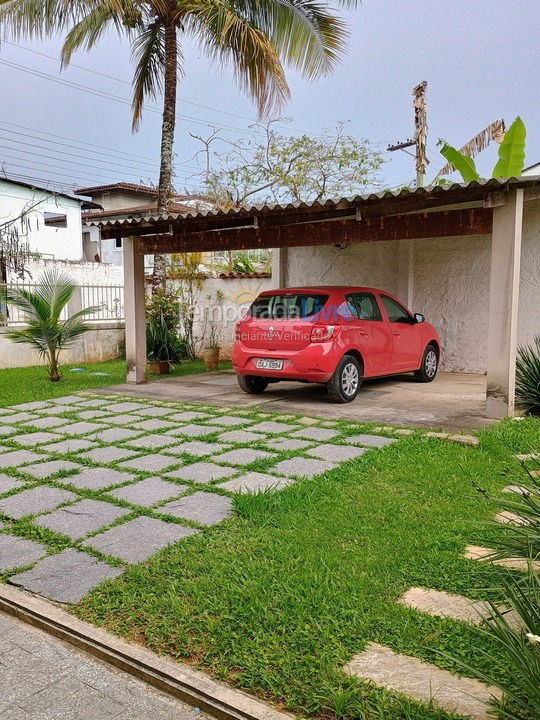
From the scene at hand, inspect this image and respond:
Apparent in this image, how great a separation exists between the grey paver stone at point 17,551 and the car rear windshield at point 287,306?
5157 millimetres

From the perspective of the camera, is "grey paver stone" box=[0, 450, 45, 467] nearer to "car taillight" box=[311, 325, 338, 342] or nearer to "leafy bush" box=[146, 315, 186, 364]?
"car taillight" box=[311, 325, 338, 342]

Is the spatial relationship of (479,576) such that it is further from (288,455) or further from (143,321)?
(143,321)

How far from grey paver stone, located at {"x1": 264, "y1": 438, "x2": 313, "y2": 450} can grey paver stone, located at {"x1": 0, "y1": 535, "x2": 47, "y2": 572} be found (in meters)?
2.64

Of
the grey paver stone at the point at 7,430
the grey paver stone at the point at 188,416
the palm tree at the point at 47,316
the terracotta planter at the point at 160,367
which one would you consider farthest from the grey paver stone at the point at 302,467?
the terracotta planter at the point at 160,367

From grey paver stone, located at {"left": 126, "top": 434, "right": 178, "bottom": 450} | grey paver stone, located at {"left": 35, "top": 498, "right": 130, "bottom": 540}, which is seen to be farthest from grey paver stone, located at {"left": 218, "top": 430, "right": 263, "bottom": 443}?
grey paver stone, located at {"left": 35, "top": 498, "right": 130, "bottom": 540}

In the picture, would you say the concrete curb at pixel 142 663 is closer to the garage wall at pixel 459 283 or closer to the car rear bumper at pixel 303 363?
the car rear bumper at pixel 303 363

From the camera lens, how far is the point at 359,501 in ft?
14.2

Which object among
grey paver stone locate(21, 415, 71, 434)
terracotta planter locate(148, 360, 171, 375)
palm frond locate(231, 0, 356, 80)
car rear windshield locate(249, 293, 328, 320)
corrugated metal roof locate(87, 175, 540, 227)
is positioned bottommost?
grey paver stone locate(21, 415, 71, 434)

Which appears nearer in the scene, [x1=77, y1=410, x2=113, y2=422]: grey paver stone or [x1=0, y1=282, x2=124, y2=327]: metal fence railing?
[x1=77, y1=410, x2=113, y2=422]: grey paver stone

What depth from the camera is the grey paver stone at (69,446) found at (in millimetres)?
5918

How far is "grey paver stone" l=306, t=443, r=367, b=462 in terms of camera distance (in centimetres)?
560

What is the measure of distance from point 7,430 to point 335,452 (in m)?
3.70

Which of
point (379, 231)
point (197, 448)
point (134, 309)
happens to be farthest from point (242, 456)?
point (134, 309)

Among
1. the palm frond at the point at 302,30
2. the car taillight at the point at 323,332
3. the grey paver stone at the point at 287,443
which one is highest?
the palm frond at the point at 302,30
